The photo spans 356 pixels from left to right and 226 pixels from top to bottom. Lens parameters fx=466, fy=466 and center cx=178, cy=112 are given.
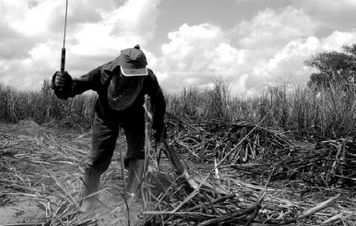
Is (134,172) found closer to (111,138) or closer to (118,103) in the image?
(111,138)

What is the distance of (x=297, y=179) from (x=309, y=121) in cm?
361

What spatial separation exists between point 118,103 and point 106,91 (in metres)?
0.19

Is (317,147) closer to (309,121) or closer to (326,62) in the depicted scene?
(309,121)

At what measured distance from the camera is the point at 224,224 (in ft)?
9.93

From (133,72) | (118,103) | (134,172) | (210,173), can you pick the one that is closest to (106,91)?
(118,103)

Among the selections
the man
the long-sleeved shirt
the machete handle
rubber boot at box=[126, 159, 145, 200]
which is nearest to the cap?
the man

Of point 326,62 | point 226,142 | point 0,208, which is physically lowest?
point 0,208

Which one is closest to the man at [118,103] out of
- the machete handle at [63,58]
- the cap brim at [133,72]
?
the cap brim at [133,72]

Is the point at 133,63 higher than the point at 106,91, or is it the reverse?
the point at 133,63

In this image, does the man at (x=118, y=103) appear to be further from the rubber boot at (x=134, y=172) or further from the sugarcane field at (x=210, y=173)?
the sugarcane field at (x=210, y=173)

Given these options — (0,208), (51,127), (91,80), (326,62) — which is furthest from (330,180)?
(326,62)

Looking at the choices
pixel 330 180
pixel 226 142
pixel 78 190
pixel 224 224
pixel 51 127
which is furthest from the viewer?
pixel 51 127

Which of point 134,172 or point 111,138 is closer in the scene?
point 111,138

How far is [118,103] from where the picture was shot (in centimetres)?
405
